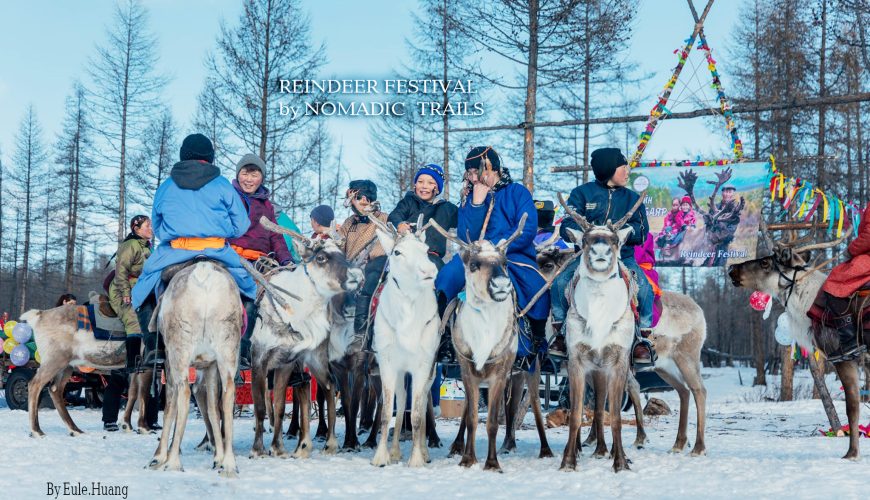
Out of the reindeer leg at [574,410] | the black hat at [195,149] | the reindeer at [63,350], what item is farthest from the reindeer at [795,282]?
the reindeer at [63,350]

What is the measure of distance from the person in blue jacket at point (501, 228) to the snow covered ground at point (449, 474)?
4.78ft

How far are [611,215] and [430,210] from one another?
1.91m

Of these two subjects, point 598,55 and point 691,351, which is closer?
point 691,351

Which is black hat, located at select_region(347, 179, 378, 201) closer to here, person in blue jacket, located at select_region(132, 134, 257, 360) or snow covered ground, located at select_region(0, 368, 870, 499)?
person in blue jacket, located at select_region(132, 134, 257, 360)

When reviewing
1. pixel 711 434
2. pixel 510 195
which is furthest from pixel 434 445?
pixel 711 434

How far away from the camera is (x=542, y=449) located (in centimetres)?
786

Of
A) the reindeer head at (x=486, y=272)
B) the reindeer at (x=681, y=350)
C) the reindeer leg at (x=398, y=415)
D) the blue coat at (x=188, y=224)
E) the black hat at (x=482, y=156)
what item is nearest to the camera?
the reindeer head at (x=486, y=272)

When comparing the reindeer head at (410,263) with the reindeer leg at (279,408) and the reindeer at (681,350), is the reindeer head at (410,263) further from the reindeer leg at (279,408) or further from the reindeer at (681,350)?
the reindeer at (681,350)

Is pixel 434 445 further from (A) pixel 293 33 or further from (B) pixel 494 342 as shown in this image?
(A) pixel 293 33

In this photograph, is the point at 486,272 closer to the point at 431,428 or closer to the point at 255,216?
the point at 431,428

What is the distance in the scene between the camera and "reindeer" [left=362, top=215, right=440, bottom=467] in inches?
275

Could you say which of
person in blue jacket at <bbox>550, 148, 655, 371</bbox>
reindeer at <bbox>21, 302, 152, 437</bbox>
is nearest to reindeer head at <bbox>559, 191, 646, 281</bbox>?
person in blue jacket at <bbox>550, 148, 655, 371</bbox>

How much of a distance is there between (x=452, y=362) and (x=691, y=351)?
2789mm

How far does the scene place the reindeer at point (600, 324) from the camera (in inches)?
266
